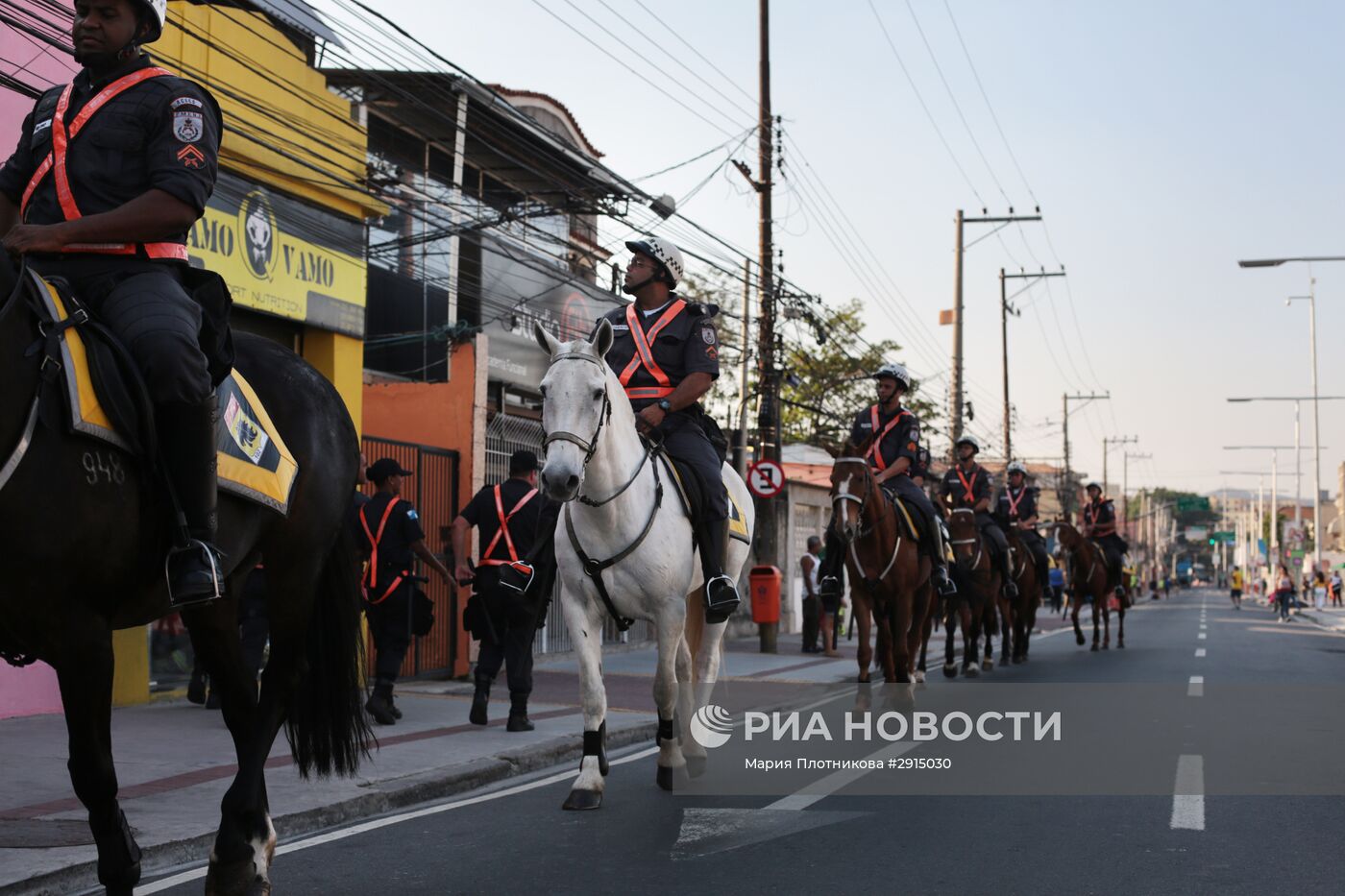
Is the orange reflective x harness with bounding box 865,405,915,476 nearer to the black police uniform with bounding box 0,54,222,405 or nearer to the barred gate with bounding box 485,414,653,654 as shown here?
the barred gate with bounding box 485,414,653,654

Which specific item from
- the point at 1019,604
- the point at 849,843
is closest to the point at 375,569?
the point at 849,843

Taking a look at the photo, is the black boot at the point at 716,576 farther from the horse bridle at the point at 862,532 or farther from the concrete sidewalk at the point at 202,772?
the horse bridle at the point at 862,532

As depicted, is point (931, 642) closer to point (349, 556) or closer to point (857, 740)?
point (857, 740)

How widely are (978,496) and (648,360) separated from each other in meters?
10.1

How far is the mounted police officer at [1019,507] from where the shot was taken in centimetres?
1920

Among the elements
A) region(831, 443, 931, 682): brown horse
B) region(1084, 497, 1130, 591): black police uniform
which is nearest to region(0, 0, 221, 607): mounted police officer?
region(831, 443, 931, 682): brown horse

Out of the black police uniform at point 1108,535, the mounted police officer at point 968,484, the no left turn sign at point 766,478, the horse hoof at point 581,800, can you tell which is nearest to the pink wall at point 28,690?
the horse hoof at point 581,800

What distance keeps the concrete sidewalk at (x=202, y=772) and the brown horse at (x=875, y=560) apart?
212 centimetres

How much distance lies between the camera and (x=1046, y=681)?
16.3m

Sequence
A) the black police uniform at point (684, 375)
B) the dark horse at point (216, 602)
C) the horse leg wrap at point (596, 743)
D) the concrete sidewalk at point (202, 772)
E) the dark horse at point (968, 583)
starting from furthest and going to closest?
the dark horse at point (968, 583), the black police uniform at point (684, 375), the horse leg wrap at point (596, 743), the concrete sidewalk at point (202, 772), the dark horse at point (216, 602)

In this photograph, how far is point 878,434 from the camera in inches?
510

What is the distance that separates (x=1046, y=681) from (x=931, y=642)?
36.7 feet

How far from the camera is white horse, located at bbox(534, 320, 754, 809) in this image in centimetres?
681

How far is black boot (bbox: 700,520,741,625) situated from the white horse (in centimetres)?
10
